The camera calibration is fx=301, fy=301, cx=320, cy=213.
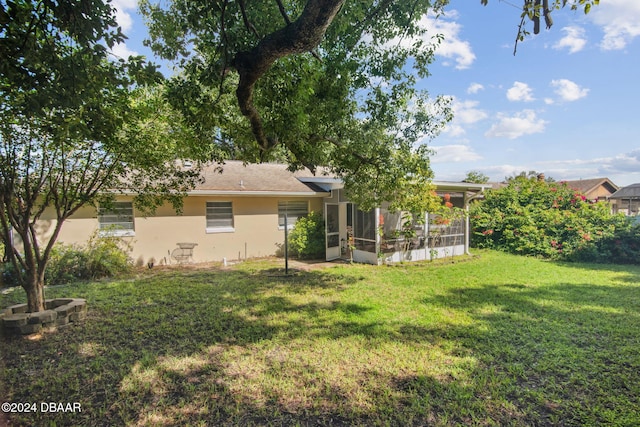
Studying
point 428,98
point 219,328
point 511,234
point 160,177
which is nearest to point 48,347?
point 219,328

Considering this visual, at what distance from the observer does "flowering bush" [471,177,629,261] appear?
11652mm

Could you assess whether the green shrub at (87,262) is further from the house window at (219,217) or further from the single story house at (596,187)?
the single story house at (596,187)

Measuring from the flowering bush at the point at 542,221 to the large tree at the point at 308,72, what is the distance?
802 cm

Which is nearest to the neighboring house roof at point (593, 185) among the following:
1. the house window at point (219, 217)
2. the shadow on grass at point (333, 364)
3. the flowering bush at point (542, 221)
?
the flowering bush at point (542, 221)

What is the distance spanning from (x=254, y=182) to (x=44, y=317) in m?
8.56

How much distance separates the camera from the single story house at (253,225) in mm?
10492

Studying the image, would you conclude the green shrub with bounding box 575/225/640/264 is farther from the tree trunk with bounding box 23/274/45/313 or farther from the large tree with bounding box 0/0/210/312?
the tree trunk with bounding box 23/274/45/313

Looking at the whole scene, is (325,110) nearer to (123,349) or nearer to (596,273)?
(123,349)

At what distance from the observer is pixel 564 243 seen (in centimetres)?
1202

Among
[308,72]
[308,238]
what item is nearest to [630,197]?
[308,238]

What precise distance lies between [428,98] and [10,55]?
57.5ft

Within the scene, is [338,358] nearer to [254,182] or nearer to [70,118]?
[70,118]

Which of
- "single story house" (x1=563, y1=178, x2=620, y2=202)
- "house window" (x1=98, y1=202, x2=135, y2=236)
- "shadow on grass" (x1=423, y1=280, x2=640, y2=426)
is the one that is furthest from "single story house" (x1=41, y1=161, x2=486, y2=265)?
"single story house" (x1=563, y1=178, x2=620, y2=202)

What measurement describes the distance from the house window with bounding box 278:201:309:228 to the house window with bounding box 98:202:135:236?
5.49 m
